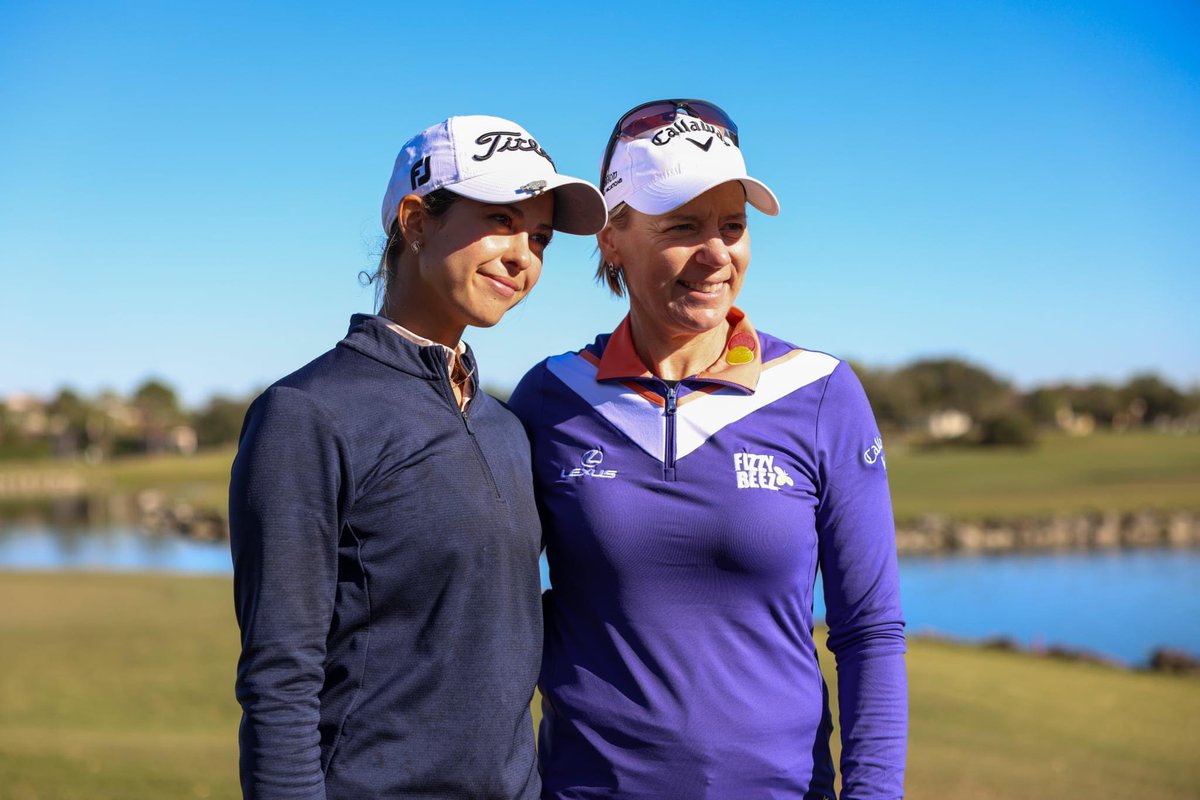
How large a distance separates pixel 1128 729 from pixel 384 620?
1125 cm

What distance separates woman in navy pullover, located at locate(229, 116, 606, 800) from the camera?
2.07m

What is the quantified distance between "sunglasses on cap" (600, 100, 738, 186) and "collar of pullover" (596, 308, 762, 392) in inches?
16.6

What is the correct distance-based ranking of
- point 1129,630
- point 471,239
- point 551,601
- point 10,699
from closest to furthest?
point 471,239
point 551,601
point 10,699
point 1129,630

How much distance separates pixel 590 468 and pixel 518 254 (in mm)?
523

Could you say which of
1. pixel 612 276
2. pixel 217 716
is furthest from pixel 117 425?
pixel 612 276

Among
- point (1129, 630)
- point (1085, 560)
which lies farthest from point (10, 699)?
point (1085, 560)

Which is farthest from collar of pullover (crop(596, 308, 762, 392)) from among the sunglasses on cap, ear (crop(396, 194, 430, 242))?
ear (crop(396, 194, 430, 242))

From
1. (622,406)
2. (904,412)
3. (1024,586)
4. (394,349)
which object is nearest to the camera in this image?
(394,349)

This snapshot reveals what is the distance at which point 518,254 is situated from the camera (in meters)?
2.52

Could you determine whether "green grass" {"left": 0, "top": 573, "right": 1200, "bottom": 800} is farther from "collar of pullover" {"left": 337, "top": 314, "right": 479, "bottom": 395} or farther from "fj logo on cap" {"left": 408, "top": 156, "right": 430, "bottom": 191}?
"fj logo on cap" {"left": 408, "top": 156, "right": 430, "bottom": 191}

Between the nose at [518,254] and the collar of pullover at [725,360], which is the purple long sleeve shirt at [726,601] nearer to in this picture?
the collar of pullover at [725,360]

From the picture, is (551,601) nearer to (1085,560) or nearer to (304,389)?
(304,389)

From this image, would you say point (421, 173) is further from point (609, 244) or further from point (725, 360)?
point (725, 360)

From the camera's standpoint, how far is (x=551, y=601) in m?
2.65
